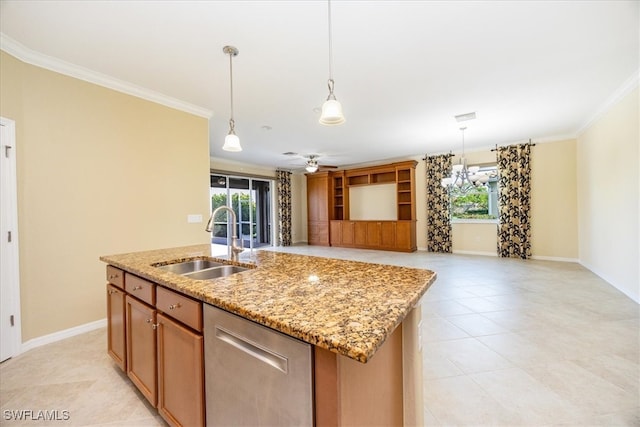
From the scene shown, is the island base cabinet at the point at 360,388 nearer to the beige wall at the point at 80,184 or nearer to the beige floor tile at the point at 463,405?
the beige floor tile at the point at 463,405

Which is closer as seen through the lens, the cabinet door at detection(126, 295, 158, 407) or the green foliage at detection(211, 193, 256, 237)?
the cabinet door at detection(126, 295, 158, 407)

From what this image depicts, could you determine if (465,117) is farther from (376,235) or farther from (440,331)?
(376,235)

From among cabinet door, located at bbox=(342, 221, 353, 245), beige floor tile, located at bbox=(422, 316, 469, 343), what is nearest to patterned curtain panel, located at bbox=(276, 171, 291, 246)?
cabinet door, located at bbox=(342, 221, 353, 245)

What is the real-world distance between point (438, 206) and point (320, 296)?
617 centimetres

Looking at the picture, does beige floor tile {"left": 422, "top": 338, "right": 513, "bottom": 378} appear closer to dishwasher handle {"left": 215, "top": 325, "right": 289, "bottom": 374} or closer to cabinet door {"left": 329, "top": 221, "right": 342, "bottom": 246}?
dishwasher handle {"left": 215, "top": 325, "right": 289, "bottom": 374}

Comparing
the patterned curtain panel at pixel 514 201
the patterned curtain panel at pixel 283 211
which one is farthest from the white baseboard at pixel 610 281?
the patterned curtain panel at pixel 283 211

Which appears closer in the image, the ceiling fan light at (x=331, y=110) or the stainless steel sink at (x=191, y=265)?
the ceiling fan light at (x=331, y=110)

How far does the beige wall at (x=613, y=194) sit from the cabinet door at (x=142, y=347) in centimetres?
475

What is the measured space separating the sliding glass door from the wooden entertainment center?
1388mm

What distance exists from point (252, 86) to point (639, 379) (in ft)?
13.2

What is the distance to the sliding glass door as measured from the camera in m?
6.95

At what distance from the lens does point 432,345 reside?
2232 mm

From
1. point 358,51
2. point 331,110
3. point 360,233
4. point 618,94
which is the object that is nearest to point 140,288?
point 331,110

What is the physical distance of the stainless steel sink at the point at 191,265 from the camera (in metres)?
1.81
